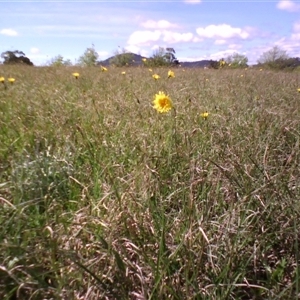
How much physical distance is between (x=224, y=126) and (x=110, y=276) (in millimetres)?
1250

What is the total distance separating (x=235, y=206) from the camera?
44.7 inches

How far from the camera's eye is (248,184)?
4.24 ft

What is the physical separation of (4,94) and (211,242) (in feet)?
7.52

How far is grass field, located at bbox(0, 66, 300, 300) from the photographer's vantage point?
92 centimetres

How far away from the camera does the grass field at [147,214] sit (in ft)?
3.01

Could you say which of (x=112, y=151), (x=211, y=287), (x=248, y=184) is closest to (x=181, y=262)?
(x=211, y=287)

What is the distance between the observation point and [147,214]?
3.83 ft

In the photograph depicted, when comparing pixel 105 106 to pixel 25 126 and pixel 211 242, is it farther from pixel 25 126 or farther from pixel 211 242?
pixel 211 242

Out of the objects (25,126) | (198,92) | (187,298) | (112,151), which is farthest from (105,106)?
(187,298)

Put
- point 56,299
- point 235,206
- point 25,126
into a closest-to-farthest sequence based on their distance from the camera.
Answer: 1. point 56,299
2. point 235,206
3. point 25,126

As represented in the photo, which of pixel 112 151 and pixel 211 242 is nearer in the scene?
pixel 211 242

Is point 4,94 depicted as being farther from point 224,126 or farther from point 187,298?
point 187,298

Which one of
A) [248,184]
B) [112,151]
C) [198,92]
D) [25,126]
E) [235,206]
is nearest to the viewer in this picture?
[235,206]

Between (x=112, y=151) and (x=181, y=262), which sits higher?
(x=112, y=151)
